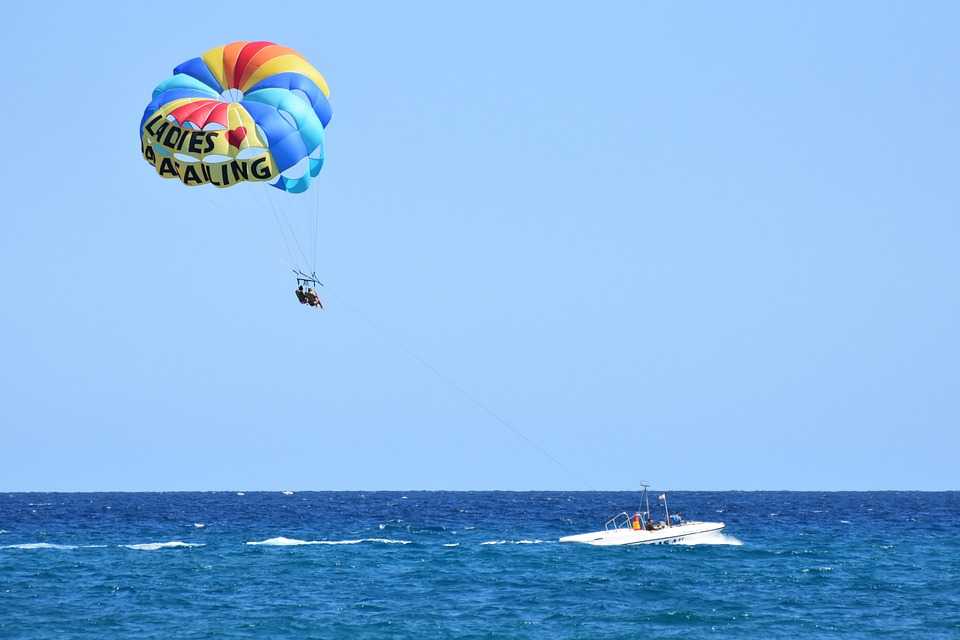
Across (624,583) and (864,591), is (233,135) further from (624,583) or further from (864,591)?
(864,591)

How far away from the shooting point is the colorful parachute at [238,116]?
41188 mm

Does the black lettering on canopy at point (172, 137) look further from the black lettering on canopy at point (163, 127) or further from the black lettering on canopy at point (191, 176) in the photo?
the black lettering on canopy at point (191, 176)

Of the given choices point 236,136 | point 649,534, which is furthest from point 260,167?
point 649,534

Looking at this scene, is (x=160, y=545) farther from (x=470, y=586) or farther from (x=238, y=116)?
(x=238, y=116)

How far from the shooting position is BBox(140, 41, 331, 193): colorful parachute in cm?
4119

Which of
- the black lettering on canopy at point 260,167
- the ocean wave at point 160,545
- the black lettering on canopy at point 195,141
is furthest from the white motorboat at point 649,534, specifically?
the black lettering on canopy at point 195,141

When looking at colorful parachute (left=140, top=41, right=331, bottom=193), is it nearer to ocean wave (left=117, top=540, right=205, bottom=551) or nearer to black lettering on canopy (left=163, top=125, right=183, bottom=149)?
black lettering on canopy (left=163, top=125, right=183, bottom=149)

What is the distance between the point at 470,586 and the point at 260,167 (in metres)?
18.0

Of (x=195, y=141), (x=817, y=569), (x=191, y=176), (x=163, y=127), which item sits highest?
(x=163, y=127)

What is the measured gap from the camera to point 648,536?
62.2 m

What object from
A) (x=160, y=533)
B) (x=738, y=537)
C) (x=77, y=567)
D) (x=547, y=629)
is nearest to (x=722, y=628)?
(x=547, y=629)

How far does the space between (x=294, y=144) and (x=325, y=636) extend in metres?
15.9

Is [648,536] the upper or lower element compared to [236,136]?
lower

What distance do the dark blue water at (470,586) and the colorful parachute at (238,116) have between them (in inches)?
582
